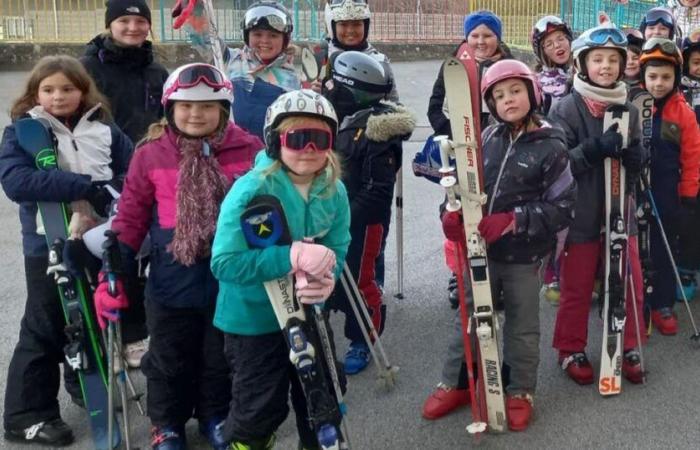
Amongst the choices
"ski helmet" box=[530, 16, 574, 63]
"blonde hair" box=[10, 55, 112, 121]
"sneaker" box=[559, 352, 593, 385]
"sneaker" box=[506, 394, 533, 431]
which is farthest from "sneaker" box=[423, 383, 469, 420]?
"ski helmet" box=[530, 16, 574, 63]

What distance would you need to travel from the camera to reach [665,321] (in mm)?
5043

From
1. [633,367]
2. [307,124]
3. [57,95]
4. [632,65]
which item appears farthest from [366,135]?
[632,65]

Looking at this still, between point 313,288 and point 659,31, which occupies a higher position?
point 659,31

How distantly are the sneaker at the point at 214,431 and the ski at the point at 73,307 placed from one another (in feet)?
1.30

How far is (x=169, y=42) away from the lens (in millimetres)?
16984

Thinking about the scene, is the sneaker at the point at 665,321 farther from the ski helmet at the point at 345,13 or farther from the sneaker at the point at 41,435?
the sneaker at the point at 41,435

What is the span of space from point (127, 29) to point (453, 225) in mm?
2174

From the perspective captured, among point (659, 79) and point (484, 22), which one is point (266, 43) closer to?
point (484, 22)

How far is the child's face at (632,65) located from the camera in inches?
209

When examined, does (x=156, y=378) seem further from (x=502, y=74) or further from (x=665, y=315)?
(x=665, y=315)

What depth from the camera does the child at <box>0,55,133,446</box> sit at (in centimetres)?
371

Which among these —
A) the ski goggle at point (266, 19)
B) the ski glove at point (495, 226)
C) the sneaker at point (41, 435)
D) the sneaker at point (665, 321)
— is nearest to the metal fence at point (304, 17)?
the sneaker at point (665, 321)

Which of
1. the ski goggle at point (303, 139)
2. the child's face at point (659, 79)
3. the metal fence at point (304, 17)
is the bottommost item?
the ski goggle at point (303, 139)

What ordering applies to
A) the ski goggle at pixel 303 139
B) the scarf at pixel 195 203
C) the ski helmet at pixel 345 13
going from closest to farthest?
the ski goggle at pixel 303 139 → the scarf at pixel 195 203 → the ski helmet at pixel 345 13
